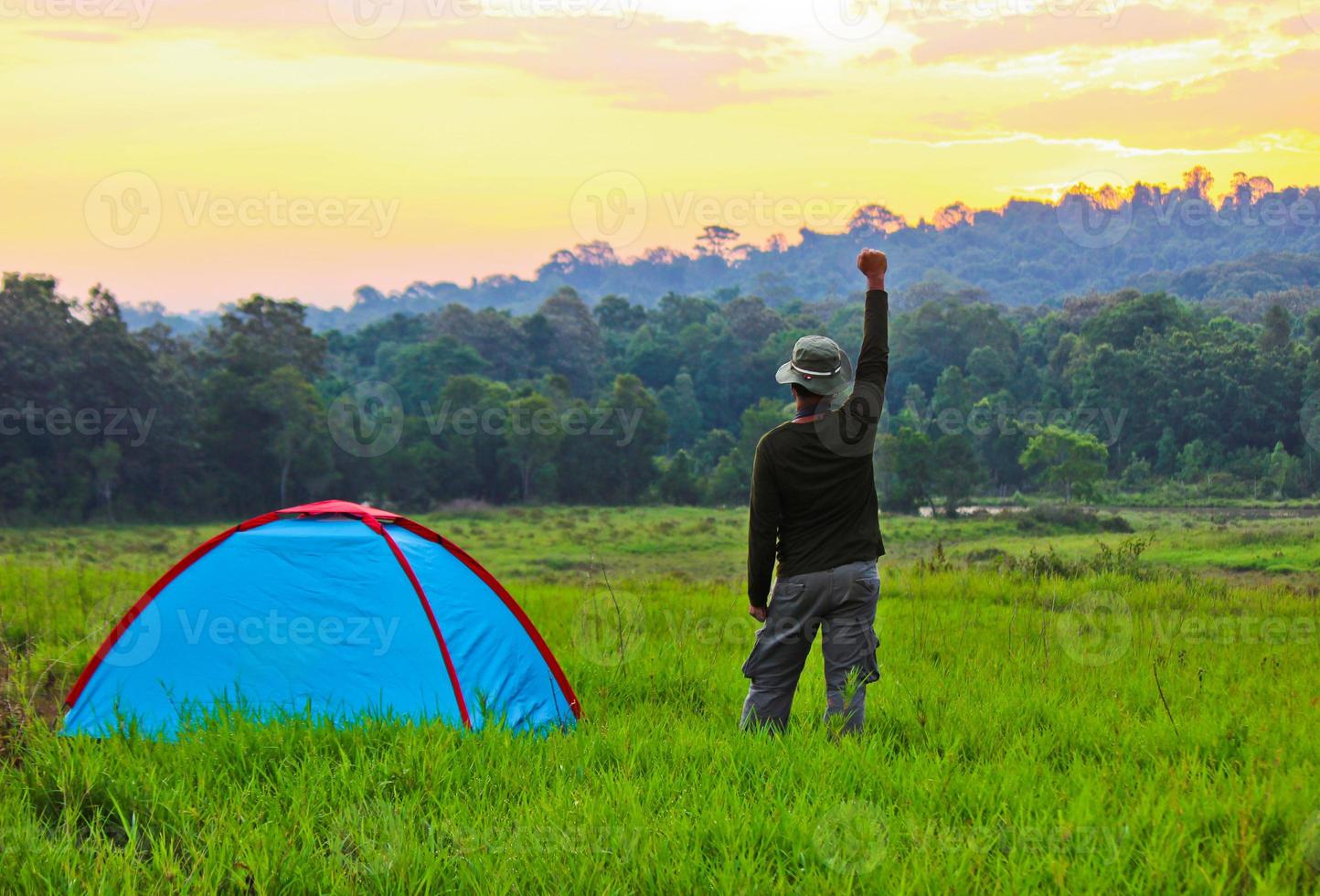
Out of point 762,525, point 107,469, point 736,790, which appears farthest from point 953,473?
point 736,790

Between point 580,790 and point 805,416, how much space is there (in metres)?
1.72

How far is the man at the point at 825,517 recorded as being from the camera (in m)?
4.27

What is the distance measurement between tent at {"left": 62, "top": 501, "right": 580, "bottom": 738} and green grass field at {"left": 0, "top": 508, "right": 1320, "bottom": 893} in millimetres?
442

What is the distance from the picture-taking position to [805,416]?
434 cm

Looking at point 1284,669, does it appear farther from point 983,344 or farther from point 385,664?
point 983,344

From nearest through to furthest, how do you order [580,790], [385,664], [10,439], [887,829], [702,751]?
1. [887,829]
2. [580,790]
3. [702,751]
4. [385,664]
5. [10,439]

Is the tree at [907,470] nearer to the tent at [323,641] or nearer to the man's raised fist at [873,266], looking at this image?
the tent at [323,641]

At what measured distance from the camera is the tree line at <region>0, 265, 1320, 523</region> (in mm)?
44438

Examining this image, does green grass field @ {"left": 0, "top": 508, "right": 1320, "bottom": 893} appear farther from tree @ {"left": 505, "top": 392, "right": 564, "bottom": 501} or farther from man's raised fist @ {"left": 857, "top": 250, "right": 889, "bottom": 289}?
tree @ {"left": 505, "top": 392, "right": 564, "bottom": 501}

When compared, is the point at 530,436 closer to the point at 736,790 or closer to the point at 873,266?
the point at 873,266

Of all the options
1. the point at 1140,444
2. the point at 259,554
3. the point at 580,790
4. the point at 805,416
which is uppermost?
the point at 805,416

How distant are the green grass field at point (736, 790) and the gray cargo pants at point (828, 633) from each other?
0.21 metres

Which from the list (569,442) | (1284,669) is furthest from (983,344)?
(1284,669)

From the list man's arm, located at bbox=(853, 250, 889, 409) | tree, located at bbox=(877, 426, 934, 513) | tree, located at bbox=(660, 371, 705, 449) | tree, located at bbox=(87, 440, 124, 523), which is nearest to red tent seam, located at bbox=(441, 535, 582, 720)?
man's arm, located at bbox=(853, 250, 889, 409)
